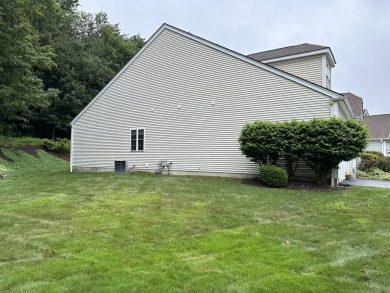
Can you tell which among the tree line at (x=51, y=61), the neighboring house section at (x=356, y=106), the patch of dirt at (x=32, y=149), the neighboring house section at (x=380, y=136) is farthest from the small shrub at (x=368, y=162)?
the patch of dirt at (x=32, y=149)

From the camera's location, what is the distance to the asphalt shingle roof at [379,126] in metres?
27.3

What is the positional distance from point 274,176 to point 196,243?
6373 millimetres

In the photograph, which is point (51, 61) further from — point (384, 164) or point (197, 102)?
point (384, 164)

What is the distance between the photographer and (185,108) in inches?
580

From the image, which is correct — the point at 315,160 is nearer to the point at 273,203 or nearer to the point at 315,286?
the point at 273,203

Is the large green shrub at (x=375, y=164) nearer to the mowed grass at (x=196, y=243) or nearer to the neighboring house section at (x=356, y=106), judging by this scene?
the neighboring house section at (x=356, y=106)

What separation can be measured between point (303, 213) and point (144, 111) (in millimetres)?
11159

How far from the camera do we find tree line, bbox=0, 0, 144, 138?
14.3 m

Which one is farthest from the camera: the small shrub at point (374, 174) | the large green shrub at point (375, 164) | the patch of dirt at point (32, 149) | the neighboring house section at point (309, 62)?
the patch of dirt at point (32, 149)

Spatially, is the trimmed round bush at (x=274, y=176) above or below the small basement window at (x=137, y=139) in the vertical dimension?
below

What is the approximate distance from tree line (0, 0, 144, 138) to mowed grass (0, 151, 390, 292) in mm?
8982

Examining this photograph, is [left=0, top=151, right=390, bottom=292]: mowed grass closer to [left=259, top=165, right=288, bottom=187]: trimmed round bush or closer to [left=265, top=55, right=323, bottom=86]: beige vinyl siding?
[left=259, top=165, right=288, bottom=187]: trimmed round bush

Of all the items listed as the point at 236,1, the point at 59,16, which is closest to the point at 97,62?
the point at 59,16

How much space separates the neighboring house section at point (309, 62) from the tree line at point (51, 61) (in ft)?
40.4
